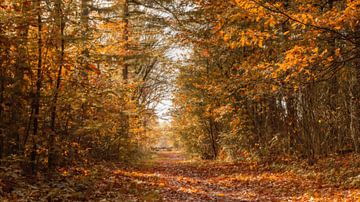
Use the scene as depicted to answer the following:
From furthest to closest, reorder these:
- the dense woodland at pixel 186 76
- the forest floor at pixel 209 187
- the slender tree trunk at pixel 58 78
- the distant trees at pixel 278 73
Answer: the slender tree trunk at pixel 58 78 → the distant trees at pixel 278 73 → the dense woodland at pixel 186 76 → the forest floor at pixel 209 187

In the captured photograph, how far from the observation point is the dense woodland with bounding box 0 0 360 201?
744 centimetres

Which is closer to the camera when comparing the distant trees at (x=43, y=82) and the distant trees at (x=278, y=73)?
the distant trees at (x=43, y=82)

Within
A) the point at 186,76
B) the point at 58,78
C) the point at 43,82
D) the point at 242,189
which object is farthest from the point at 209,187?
the point at 186,76

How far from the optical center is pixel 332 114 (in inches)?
430

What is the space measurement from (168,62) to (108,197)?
45.9 ft

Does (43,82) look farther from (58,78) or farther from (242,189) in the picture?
(242,189)

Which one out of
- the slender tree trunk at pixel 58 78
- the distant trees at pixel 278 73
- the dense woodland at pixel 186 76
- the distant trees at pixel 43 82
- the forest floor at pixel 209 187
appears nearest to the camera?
the forest floor at pixel 209 187

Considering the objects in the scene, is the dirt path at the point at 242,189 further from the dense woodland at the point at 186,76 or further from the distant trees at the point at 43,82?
the distant trees at the point at 43,82

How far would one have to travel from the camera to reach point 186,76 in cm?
1955

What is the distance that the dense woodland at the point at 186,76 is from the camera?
7441mm

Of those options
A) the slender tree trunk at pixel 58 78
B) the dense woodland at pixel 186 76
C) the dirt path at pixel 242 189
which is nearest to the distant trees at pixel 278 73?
the dense woodland at pixel 186 76

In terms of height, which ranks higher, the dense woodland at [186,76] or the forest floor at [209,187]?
the dense woodland at [186,76]

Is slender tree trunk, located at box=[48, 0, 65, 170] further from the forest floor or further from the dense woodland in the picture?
the forest floor

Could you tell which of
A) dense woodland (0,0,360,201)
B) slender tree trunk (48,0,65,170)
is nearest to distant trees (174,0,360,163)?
dense woodland (0,0,360,201)
